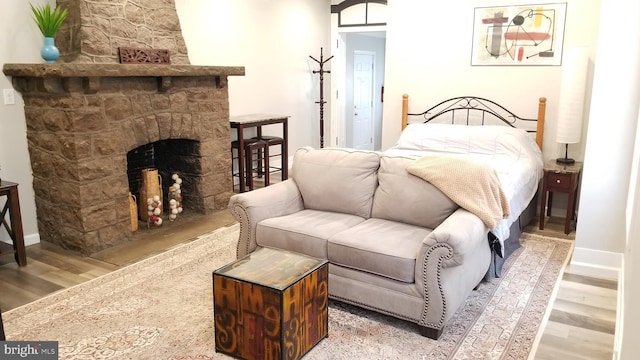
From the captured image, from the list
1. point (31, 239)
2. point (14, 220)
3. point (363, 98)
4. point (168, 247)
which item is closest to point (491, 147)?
point (168, 247)

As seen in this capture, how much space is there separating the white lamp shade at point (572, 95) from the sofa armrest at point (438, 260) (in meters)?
2.37

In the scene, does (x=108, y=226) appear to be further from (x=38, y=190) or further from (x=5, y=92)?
(x=5, y=92)

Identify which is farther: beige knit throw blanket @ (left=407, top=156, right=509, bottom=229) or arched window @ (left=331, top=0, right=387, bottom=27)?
arched window @ (left=331, top=0, right=387, bottom=27)

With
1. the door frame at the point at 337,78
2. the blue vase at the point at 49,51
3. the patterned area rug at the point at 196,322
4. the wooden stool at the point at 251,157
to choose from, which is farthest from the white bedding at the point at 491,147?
the blue vase at the point at 49,51

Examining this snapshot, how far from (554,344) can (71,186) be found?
11.1ft

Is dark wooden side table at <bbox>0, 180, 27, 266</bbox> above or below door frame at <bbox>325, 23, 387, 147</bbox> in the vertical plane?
below

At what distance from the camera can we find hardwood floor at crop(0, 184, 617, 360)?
2553mm

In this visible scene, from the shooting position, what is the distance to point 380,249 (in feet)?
8.73

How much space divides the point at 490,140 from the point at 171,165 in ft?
10.4

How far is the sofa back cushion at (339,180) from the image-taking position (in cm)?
329

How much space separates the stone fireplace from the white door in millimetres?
4107

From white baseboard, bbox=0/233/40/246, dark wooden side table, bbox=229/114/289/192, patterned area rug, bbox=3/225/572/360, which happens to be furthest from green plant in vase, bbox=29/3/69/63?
dark wooden side table, bbox=229/114/289/192

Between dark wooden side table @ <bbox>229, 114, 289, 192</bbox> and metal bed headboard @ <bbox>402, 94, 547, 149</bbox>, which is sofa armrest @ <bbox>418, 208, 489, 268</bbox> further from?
dark wooden side table @ <bbox>229, 114, 289, 192</bbox>

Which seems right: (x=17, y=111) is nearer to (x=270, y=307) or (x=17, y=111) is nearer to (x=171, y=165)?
(x=171, y=165)
